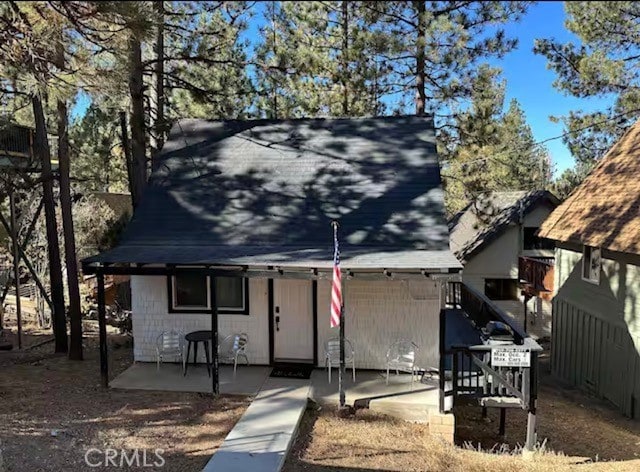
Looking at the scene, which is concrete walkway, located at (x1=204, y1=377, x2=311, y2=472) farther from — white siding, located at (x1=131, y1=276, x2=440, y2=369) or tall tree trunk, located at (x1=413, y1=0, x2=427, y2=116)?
tall tree trunk, located at (x1=413, y1=0, x2=427, y2=116)

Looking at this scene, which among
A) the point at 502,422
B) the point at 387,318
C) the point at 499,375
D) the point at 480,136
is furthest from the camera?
the point at 480,136

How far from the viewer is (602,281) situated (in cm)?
1131

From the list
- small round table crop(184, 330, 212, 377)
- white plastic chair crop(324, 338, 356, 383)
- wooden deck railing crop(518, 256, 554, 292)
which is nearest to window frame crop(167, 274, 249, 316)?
small round table crop(184, 330, 212, 377)

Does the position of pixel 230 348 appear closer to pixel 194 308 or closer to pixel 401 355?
pixel 194 308

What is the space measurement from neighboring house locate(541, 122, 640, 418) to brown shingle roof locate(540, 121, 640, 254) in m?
0.02

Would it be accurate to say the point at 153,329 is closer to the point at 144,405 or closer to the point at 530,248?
the point at 144,405

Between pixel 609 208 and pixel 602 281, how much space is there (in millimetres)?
1734

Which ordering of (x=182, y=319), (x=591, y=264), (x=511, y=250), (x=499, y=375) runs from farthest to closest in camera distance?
1. (x=511, y=250)
2. (x=591, y=264)
3. (x=182, y=319)
4. (x=499, y=375)

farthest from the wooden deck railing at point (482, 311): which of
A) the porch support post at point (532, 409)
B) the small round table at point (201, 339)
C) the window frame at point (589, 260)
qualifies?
the small round table at point (201, 339)

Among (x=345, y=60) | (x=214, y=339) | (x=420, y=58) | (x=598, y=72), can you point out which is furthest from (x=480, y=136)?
(x=214, y=339)

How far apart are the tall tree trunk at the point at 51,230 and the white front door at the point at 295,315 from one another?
524 cm

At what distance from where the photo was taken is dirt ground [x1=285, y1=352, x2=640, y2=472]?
5.88 m

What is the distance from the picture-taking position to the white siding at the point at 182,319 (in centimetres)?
906

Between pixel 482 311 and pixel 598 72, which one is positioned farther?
pixel 598 72
